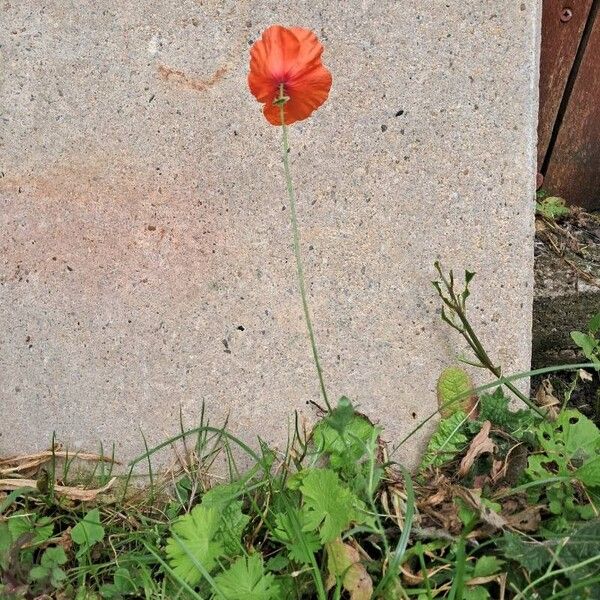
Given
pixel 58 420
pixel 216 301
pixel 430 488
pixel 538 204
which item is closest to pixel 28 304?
pixel 58 420

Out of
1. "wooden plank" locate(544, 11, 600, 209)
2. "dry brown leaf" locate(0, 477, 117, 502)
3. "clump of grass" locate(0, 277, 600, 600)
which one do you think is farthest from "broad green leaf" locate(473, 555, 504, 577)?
"wooden plank" locate(544, 11, 600, 209)

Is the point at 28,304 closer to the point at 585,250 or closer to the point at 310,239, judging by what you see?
the point at 310,239

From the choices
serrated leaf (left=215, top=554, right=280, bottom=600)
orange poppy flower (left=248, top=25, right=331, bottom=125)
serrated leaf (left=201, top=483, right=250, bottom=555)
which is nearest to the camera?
orange poppy flower (left=248, top=25, right=331, bottom=125)

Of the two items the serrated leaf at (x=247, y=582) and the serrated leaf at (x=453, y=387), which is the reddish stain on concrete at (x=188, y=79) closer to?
the serrated leaf at (x=453, y=387)

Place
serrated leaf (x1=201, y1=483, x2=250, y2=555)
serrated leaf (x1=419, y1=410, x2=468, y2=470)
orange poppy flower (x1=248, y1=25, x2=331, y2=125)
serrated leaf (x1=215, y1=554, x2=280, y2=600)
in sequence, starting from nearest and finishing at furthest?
orange poppy flower (x1=248, y1=25, x2=331, y2=125), serrated leaf (x1=215, y1=554, x2=280, y2=600), serrated leaf (x1=201, y1=483, x2=250, y2=555), serrated leaf (x1=419, y1=410, x2=468, y2=470)

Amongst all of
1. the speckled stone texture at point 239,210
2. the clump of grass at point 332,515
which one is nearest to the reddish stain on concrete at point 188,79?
the speckled stone texture at point 239,210

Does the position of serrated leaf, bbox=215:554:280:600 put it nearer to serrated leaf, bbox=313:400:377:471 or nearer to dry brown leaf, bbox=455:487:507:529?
serrated leaf, bbox=313:400:377:471

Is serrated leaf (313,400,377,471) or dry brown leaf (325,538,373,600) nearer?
dry brown leaf (325,538,373,600)

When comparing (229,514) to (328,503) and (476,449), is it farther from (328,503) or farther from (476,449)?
(476,449)
